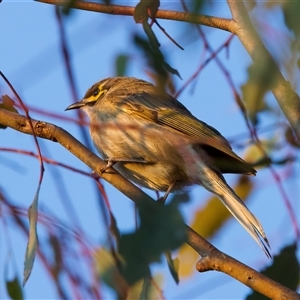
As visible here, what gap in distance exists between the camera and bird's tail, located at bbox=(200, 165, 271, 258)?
11.6ft

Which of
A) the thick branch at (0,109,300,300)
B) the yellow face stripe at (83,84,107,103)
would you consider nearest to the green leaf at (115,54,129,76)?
the thick branch at (0,109,300,300)

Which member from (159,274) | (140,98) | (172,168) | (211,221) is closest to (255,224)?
(211,221)

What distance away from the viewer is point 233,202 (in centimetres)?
378

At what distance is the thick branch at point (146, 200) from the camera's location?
2.27 meters

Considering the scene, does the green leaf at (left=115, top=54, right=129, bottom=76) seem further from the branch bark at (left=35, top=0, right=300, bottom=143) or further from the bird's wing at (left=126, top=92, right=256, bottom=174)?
the bird's wing at (left=126, top=92, right=256, bottom=174)

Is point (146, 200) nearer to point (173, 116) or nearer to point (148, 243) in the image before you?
point (148, 243)

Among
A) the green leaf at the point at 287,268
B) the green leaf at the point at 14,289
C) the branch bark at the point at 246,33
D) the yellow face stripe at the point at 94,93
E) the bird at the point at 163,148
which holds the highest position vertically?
the yellow face stripe at the point at 94,93

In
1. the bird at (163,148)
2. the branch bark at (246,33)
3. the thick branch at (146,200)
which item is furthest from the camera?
the bird at (163,148)

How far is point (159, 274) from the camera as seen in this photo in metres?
2.57

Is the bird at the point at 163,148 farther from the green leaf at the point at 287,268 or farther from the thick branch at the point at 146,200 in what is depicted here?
the green leaf at the point at 287,268

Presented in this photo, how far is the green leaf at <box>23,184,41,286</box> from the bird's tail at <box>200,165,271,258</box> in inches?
50.2

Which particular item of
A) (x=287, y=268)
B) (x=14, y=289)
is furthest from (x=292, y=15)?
(x=14, y=289)

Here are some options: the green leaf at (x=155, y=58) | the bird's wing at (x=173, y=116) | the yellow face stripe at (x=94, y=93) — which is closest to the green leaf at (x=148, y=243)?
the green leaf at (x=155, y=58)

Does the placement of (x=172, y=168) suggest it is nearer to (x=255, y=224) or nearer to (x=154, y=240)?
(x=255, y=224)
